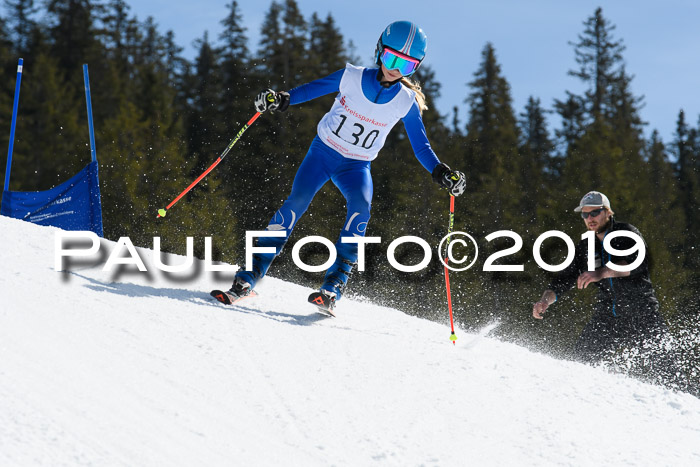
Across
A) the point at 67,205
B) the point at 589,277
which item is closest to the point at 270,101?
the point at 589,277

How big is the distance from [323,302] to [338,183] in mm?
932

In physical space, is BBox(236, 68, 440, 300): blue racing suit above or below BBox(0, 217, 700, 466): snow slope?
above

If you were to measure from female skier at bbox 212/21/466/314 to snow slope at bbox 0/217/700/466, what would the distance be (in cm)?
50

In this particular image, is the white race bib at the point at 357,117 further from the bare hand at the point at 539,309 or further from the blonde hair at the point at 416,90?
the bare hand at the point at 539,309

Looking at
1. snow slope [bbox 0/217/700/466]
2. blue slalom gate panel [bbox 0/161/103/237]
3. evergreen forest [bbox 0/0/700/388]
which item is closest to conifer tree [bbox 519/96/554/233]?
evergreen forest [bbox 0/0/700/388]

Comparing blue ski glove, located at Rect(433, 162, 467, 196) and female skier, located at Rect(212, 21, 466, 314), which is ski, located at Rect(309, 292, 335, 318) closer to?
female skier, located at Rect(212, 21, 466, 314)

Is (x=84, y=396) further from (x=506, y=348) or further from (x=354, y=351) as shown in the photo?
(x=506, y=348)

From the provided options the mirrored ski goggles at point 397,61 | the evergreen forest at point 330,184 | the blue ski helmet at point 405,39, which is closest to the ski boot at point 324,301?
the mirrored ski goggles at point 397,61

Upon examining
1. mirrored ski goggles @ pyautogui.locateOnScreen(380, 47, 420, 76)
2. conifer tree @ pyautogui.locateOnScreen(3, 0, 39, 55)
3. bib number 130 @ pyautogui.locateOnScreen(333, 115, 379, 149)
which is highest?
conifer tree @ pyautogui.locateOnScreen(3, 0, 39, 55)

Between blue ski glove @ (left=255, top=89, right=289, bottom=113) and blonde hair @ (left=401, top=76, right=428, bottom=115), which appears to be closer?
blue ski glove @ (left=255, top=89, right=289, bottom=113)

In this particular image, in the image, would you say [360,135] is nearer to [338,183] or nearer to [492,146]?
[338,183]

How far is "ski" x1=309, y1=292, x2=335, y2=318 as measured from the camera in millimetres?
4559

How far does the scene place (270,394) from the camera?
295cm

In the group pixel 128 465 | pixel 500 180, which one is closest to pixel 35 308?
pixel 128 465
